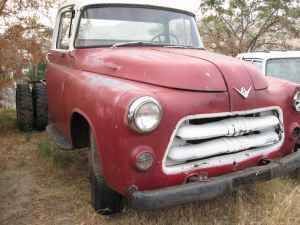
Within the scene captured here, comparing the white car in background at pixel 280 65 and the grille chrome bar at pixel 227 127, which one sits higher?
the white car in background at pixel 280 65

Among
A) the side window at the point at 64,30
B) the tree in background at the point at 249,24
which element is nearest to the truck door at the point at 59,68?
the side window at the point at 64,30

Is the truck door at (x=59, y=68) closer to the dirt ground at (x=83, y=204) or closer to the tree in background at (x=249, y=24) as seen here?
the dirt ground at (x=83, y=204)

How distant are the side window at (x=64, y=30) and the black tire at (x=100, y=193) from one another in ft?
5.11

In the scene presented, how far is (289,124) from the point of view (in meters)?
3.42

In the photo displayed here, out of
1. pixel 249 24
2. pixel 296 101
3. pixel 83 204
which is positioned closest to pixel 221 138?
pixel 296 101

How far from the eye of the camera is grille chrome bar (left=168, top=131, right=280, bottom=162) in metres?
2.78

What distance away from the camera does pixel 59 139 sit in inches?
163

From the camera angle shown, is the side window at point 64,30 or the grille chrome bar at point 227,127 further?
the side window at point 64,30

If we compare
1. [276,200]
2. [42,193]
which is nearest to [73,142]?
[42,193]

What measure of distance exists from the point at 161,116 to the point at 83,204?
4.66 feet

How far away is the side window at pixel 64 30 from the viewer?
4.33m

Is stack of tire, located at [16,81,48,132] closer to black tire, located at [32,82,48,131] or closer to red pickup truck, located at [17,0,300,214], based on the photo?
black tire, located at [32,82,48,131]

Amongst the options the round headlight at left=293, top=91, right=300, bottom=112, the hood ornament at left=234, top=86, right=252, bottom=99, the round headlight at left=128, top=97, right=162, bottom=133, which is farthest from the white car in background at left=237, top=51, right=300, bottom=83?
the round headlight at left=128, top=97, right=162, bottom=133

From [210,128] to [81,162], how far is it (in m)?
2.34
